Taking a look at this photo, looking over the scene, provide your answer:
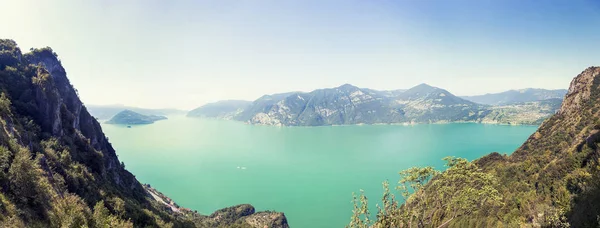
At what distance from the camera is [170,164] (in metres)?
179

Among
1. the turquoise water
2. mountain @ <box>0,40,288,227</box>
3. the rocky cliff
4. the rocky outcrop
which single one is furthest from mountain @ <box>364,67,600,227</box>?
the rocky outcrop

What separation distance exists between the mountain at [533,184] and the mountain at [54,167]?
20.6 m

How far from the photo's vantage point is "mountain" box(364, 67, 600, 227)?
17.9 meters

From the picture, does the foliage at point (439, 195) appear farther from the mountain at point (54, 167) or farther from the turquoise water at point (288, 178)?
the turquoise water at point (288, 178)

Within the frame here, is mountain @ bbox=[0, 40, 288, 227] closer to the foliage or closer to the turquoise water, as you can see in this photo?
the foliage

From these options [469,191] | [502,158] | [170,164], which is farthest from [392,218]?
[170,164]

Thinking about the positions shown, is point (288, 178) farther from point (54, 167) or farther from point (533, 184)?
point (54, 167)

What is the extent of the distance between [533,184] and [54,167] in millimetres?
78538

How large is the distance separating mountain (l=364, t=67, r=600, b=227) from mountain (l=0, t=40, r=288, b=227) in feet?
67.5

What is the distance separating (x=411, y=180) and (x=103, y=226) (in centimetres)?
2100

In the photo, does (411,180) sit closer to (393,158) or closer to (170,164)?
(393,158)

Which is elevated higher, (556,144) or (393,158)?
(556,144)

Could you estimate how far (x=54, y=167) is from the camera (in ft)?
119

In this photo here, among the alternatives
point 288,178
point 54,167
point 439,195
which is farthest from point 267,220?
point 439,195
